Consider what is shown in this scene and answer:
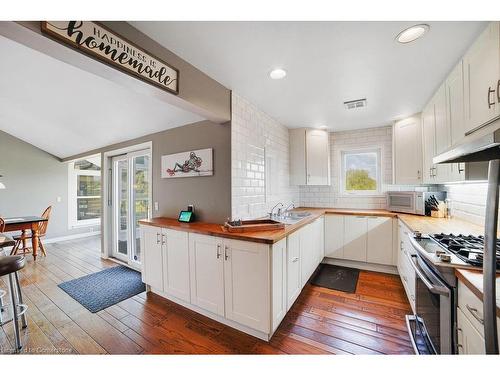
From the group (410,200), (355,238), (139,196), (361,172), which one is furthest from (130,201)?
(410,200)

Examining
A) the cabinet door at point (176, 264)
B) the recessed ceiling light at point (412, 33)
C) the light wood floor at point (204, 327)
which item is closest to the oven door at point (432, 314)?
the light wood floor at point (204, 327)

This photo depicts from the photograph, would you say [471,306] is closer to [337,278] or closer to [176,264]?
[337,278]

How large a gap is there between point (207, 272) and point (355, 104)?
262cm

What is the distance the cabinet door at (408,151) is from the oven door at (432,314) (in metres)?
1.78

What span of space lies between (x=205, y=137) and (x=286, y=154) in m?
1.67

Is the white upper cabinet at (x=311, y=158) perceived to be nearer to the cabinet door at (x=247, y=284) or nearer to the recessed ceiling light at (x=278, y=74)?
the recessed ceiling light at (x=278, y=74)

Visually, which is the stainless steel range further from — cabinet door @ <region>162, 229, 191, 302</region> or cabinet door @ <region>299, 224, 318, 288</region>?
cabinet door @ <region>162, 229, 191, 302</region>

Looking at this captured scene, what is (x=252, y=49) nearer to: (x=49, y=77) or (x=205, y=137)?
(x=205, y=137)

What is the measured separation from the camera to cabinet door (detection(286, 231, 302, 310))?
195cm

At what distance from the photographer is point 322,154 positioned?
3.60 m

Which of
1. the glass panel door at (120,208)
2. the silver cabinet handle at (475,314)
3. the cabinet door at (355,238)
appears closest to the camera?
the silver cabinet handle at (475,314)

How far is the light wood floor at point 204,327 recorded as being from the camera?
1618 mm

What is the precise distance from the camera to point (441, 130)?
2.03 meters

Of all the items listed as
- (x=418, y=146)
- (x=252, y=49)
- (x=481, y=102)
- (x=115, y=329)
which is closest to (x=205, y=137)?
(x=252, y=49)
